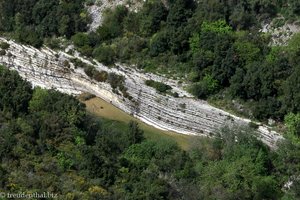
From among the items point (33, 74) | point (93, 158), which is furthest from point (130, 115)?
point (93, 158)

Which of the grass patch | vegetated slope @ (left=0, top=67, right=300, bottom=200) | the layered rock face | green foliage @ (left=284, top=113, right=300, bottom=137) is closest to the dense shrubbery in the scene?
green foliage @ (left=284, top=113, right=300, bottom=137)

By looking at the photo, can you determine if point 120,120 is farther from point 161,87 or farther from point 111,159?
point 111,159

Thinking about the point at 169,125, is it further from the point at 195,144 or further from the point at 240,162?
the point at 240,162

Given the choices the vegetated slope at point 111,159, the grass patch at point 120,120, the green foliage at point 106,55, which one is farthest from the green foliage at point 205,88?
the green foliage at point 106,55

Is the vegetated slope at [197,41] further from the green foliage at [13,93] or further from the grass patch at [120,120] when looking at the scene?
the green foliage at [13,93]

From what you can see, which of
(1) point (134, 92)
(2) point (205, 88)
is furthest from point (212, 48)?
(1) point (134, 92)

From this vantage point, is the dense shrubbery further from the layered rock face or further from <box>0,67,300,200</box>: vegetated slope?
<box>0,67,300,200</box>: vegetated slope
